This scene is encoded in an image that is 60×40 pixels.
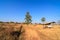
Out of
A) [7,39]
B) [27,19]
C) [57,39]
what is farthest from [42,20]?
[7,39]

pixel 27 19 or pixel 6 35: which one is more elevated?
pixel 27 19

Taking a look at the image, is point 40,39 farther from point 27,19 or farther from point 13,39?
point 27,19

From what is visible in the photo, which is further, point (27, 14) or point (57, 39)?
point (27, 14)

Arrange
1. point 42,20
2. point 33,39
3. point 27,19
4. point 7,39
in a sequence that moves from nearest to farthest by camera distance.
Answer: point 7,39, point 33,39, point 27,19, point 42,20

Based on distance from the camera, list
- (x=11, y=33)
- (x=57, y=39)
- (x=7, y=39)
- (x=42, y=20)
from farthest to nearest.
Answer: (x=42, y=20) < (x=57, y=39) < (x=11, y=33) < (x=7, y=39)

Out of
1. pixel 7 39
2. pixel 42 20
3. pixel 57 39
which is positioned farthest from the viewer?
pixel 42 20

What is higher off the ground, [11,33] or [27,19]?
[27,19]

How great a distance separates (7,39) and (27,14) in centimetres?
3897

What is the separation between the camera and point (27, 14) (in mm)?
48656

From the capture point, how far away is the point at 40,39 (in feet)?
38.5

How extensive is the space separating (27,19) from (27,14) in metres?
2.11

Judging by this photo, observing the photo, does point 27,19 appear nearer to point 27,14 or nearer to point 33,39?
point 27,14

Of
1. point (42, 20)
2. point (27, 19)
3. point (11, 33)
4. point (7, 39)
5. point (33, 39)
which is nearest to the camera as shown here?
point (7, 39)

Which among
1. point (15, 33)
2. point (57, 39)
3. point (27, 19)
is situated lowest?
point (57, 39)
